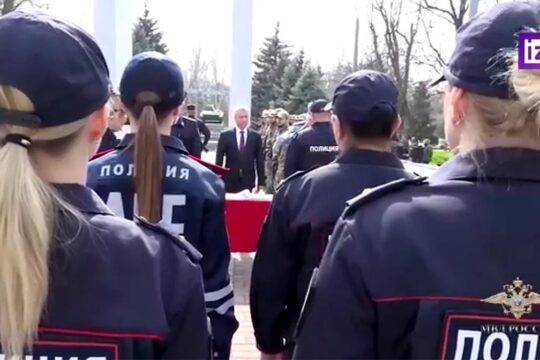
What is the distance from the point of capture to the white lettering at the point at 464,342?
1477 millimetres

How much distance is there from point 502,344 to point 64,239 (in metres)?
0.90

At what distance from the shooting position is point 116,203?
9.31 feet

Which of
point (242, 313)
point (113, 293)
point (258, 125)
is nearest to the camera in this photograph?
point (113, 293)

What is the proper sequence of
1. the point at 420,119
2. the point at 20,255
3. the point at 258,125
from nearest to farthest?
the point at 20,255
the point at 258,125
the point at 420,119

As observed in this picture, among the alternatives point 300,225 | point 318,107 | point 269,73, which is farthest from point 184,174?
point 269,73

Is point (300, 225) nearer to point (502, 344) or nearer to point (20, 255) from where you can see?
point (502, 344)

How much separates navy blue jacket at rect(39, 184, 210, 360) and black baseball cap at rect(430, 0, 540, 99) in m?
0.72

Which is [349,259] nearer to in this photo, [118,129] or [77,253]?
[77,253]

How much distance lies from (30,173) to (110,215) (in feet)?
0.72

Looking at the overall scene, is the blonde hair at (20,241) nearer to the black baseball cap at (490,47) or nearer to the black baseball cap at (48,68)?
the black baseball cap at (48,68)

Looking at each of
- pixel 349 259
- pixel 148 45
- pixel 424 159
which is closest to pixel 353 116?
pixel 349 259

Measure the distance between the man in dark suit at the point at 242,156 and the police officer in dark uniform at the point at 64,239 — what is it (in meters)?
8.66

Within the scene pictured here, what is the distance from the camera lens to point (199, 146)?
966cm

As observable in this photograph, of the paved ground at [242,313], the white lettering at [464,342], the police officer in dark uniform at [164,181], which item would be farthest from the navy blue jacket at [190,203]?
the paved ground at [242,313]
